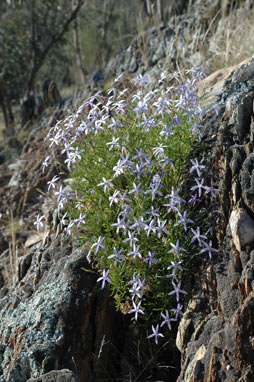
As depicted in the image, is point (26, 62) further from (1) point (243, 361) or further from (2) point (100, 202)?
(1) point (243, 361)

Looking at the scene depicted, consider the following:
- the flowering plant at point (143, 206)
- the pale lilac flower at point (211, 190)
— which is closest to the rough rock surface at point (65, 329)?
the flowering plant at point (143, 206)

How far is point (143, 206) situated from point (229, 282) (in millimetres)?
647

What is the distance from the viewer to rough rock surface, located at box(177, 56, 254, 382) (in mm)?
2148

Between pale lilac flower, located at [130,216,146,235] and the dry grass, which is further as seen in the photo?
the dry grass

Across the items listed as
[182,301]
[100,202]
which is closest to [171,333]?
[182,301]

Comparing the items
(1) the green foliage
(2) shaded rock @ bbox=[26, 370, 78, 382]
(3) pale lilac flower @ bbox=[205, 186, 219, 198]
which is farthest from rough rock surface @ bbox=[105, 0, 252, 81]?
(2) shaded rock @ bbox=[26, 370, 78, 382]

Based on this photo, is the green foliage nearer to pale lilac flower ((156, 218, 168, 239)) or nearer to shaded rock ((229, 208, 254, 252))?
pale lilac flower ((156, 218, 168, 239))

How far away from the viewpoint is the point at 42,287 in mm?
3094

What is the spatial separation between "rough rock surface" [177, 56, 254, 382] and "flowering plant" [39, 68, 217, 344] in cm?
11

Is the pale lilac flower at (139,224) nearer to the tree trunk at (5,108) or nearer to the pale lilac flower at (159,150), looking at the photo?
the pale lilac flower at (159,150)

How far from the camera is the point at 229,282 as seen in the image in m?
2.34

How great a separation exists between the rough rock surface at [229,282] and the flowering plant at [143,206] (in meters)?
0.11

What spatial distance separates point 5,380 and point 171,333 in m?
1.03

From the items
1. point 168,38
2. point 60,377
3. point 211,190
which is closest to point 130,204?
point 211,190
